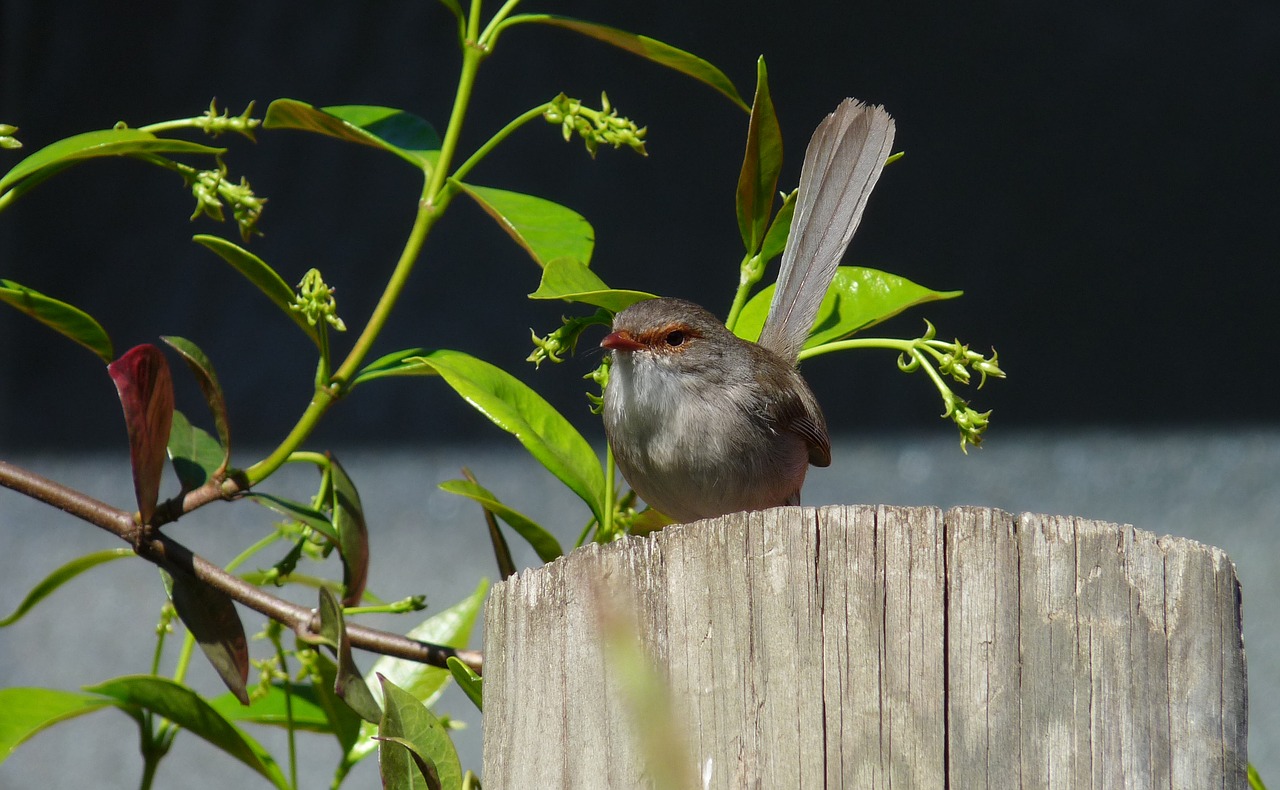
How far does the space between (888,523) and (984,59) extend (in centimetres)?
358

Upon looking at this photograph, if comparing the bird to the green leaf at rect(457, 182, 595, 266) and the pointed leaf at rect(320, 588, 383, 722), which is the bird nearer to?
the green leaf at rect(457, 182, 595, 266)

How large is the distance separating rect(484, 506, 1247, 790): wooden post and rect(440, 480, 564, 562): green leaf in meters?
0.78

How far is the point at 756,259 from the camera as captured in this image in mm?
2496

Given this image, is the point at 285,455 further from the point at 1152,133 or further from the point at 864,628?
the point at 1152,133

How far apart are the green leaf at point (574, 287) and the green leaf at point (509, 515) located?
43 centimetres

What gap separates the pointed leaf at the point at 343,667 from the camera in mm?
2008

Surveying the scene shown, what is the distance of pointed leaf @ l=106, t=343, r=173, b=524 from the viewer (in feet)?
6.60

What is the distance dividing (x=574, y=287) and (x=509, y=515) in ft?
1.67

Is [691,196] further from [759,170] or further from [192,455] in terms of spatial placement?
[192,455]

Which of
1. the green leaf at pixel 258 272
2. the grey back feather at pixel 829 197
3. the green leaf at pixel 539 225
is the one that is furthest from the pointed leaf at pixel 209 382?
the grey back feather at pixel 829 197

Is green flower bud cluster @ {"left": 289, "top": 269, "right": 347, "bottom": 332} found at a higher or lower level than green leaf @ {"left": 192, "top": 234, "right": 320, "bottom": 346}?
lower

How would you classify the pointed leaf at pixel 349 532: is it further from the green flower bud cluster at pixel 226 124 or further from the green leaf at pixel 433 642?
the green flower bud cluster at pixel 226 124

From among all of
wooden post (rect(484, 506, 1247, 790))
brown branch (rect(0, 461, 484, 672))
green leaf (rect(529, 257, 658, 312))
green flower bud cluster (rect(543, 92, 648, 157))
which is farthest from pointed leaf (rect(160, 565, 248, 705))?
green flower bud cluster (rect(543, 92, 648, 157))

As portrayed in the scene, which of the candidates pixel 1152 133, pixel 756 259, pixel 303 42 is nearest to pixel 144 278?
pixel 303 42
